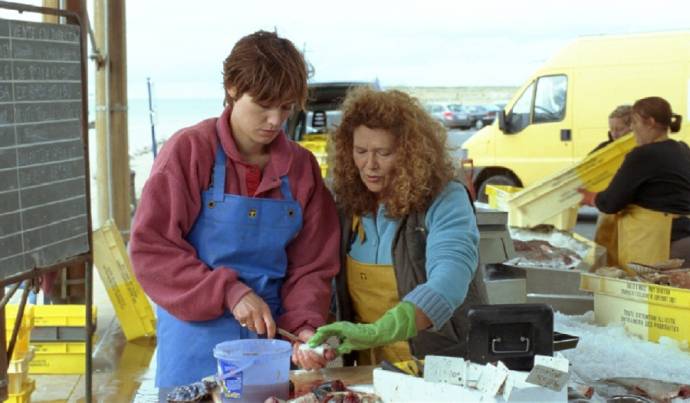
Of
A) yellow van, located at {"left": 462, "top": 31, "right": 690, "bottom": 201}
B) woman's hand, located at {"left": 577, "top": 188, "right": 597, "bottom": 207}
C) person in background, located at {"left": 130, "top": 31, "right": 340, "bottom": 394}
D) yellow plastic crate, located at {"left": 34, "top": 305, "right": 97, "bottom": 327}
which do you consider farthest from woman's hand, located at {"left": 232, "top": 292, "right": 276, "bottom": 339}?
yellow van, located at {"left": 462, "top": 31, "right": 690, "bottom": 201}

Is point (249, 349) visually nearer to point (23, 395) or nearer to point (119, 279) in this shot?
point (23, 395)

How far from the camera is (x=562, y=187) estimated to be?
285 inches

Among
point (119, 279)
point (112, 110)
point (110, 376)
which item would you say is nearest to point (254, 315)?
point (110, 376)

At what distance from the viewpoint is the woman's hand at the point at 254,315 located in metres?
2.49

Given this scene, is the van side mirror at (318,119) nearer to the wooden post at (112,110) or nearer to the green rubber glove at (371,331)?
the wooden post at (112,110)

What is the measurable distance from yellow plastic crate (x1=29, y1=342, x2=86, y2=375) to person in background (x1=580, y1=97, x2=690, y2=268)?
3.58 m

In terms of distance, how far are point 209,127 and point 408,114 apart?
0.61 m

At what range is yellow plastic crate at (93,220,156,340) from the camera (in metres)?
5.96

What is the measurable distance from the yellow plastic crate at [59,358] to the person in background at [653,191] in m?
3.58

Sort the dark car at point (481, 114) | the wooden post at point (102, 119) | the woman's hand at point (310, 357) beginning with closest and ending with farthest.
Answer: the woman's hand at point (310, 357)
the wooden post at point (102, 119)
the dark car at point (481, 114)

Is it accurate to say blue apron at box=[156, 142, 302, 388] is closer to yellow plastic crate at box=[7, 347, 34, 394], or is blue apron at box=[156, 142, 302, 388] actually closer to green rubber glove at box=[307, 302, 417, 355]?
green rubber glove at box=[307, 302, 417, 355]

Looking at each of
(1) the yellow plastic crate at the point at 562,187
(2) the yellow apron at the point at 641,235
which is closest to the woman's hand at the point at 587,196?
(1) the yellow plastic crate at the point at 562,187

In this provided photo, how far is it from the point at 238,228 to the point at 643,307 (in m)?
2.64

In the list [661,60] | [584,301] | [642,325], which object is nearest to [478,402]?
[642,325]
